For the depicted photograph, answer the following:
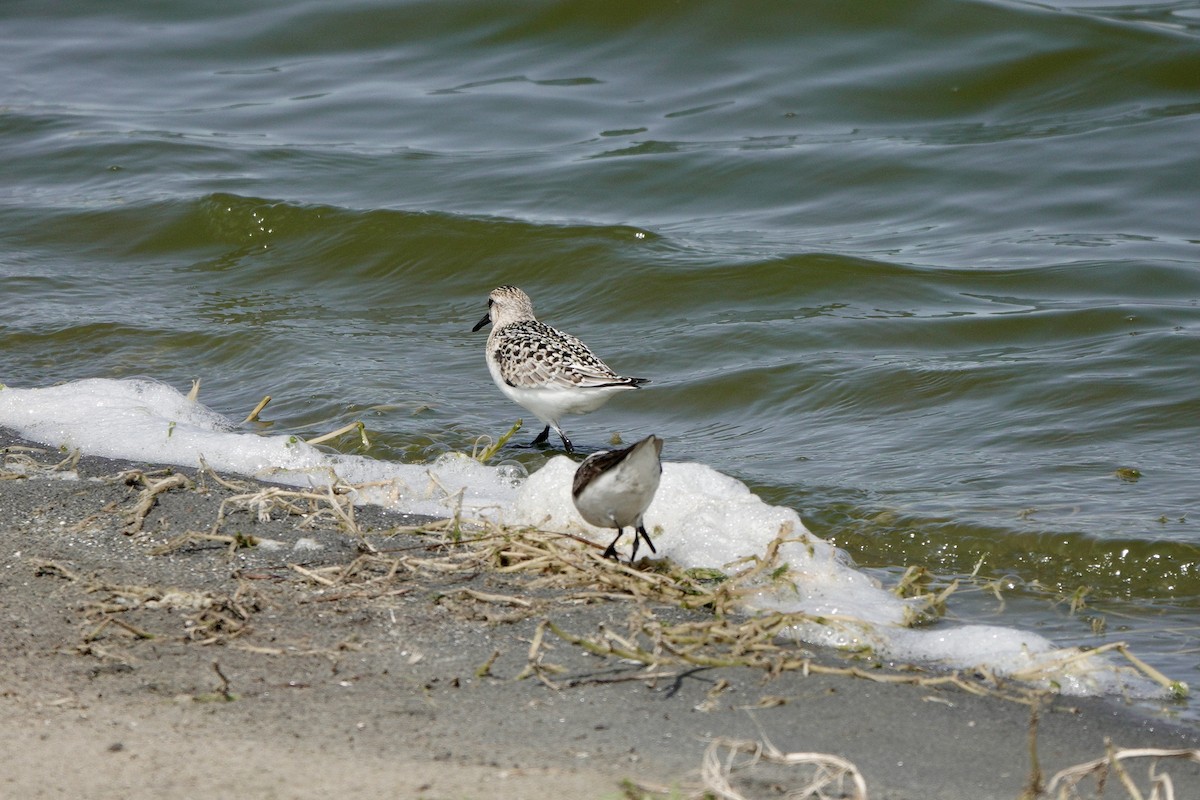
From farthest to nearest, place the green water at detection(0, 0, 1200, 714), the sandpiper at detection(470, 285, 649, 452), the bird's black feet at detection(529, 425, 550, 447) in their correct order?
the bird's black feet at detection(529, 425, 550, 447) → the sandpiper at detection(470, 285, 649, 452) → the green water at detection(0, 0, 1200, 714)

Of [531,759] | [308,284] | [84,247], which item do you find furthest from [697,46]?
[531,759]

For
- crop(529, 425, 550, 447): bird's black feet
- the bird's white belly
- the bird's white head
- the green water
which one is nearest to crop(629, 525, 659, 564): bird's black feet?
the bird's white belly

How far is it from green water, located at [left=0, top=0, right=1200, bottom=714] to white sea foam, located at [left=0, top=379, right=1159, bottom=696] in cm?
51

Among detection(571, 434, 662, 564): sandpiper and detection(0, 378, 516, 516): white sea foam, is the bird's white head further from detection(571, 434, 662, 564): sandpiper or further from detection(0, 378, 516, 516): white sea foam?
detection(571, 434, 662, 564): sandpiper

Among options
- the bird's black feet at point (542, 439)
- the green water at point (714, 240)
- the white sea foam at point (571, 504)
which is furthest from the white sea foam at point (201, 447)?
the bird's black feet at point (542, 439)

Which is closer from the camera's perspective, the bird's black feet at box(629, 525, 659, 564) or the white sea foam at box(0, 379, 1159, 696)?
the white sea foam at box(0, 379, 1159, 696)

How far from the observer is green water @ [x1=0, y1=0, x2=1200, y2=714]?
6535 millimetres

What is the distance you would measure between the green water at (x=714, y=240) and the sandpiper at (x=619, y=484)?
138cm

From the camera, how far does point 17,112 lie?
575 inches

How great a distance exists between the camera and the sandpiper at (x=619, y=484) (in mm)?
4246

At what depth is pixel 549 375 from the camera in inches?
276

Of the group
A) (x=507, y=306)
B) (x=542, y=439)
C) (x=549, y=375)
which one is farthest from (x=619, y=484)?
(x=507, y=306)

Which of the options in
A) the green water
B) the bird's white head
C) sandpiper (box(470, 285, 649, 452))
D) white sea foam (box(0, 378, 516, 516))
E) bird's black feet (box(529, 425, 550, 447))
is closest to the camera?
white sea foam (box(0, 378, 516, 516))

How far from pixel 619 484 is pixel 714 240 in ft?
21.4
